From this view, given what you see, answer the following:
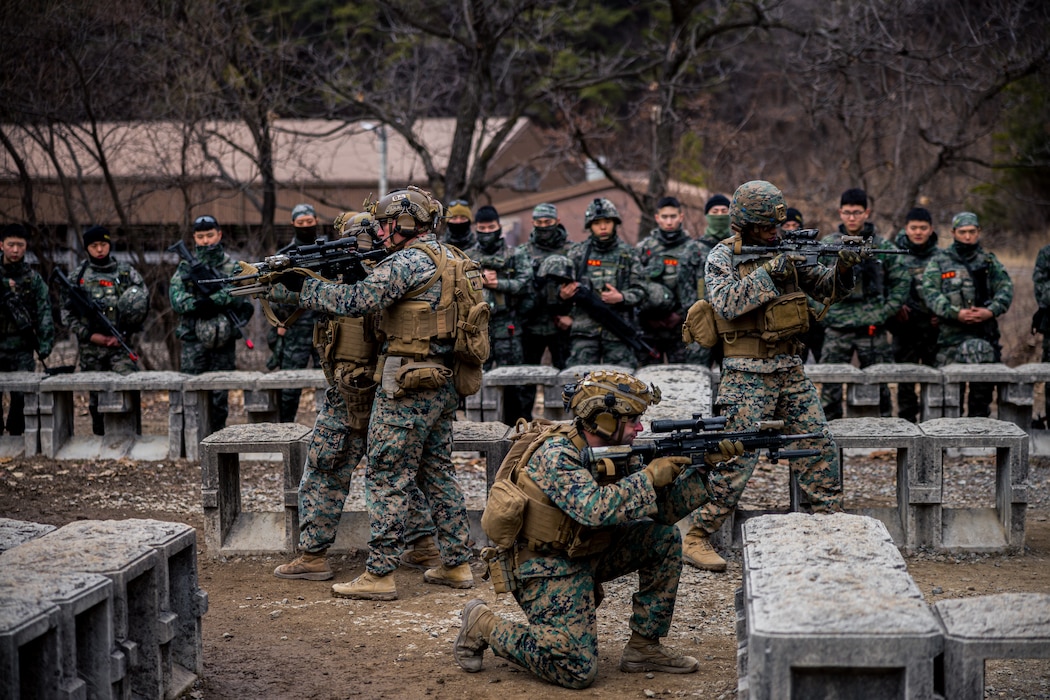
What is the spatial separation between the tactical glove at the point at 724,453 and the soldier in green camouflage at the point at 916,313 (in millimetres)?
5790

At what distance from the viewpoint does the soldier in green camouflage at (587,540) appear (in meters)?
5.19

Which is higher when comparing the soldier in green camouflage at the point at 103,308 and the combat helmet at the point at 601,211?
the combat helmet at the point at 601,211

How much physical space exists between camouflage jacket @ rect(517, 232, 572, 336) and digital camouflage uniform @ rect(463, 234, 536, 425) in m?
0.08

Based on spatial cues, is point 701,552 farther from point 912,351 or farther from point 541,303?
point 912,351

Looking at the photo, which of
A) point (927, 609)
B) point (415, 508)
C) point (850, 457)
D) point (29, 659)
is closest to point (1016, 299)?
point (850, 457)

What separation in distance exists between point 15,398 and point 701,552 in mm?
6943

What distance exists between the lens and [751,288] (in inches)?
263

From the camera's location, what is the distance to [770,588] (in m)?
4.46

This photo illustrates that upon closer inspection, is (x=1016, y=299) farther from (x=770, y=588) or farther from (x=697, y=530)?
(x=770, y=588)

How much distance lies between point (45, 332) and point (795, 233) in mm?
7236

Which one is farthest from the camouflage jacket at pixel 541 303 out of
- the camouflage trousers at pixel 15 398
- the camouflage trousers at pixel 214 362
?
the camouflage trousers at pixel 15 398

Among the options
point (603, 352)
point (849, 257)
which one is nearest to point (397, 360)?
point (849, 257)

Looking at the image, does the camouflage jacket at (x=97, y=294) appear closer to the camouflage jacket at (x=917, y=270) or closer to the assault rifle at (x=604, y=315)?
the assault rifle at (x=604, y=315)

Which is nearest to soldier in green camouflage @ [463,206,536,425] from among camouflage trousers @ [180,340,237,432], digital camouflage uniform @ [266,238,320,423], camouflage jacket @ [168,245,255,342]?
digital camouflage uniform @ [266,238,320,423]
